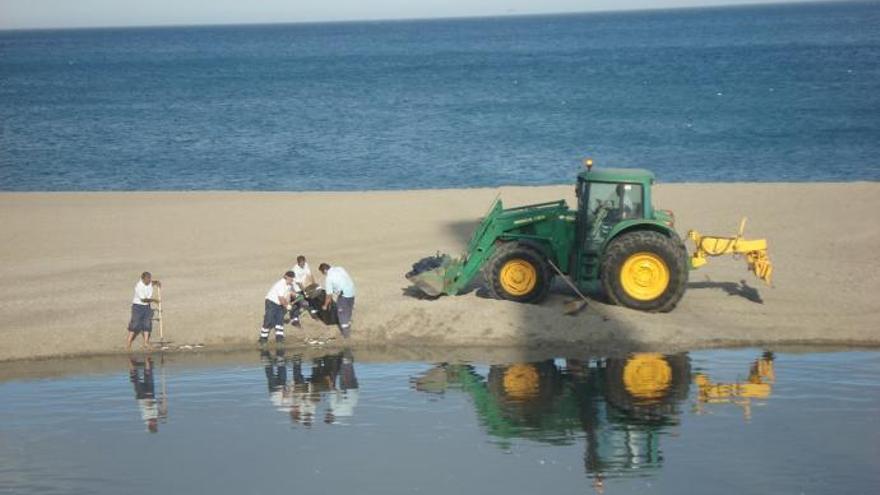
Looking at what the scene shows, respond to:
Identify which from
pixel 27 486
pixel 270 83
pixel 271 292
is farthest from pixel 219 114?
pixel 27 486

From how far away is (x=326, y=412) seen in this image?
57.4 ft

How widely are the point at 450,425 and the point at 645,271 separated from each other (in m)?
→ 5.42

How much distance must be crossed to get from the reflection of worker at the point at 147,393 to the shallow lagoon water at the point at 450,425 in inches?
1.9

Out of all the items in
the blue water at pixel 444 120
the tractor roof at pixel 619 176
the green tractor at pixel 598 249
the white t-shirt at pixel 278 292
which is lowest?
the white t-shirt at pixel 278 292

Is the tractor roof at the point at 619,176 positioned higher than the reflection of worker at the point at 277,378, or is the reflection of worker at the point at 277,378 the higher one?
the tractor roof at the point at 619,176

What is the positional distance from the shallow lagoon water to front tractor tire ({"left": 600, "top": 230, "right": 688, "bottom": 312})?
52.6 inches

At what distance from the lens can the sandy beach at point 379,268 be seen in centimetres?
2100

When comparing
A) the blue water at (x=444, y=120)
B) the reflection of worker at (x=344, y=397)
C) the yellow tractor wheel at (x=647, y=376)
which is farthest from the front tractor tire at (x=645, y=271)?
the blue water at (x=444, y=120)

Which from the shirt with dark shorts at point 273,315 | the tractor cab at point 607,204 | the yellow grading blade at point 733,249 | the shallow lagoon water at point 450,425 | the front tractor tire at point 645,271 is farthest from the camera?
the yellow grading blade at point 733,249

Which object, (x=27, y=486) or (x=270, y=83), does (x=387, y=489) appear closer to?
(x=27, y=486)

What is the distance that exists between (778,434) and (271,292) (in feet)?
27.9

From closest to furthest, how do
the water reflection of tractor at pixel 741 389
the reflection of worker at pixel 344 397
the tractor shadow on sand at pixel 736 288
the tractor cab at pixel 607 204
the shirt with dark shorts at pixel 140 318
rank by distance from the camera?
1. the reflection of worker at pixel 344 397
2. the water reflection of tractor at pixel 741 389
3. the shirt with dark shorts at pixel 140 318
4. the tractor cab at pixel 607 204
5. the tractor shadow on sand at pixel 736 288

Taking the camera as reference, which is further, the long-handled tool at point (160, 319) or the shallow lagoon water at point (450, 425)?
the long-handled tool at point (160, 319)

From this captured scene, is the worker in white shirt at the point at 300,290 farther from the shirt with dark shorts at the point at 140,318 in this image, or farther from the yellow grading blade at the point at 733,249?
the yellow grading blade at the point at 733,249
